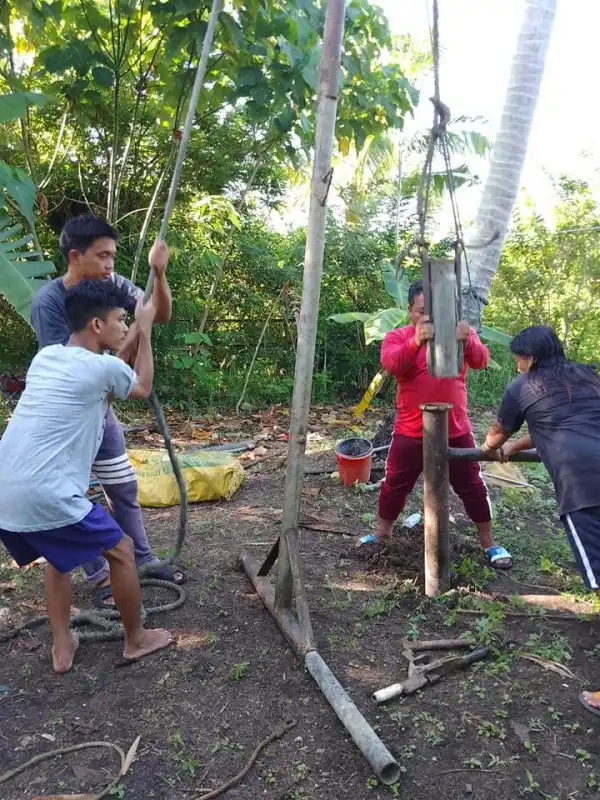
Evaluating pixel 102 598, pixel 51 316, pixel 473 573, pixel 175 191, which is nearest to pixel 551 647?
pixel 473 573

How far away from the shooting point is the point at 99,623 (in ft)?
9.76

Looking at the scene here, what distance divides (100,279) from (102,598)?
166cm

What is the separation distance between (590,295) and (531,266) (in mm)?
951

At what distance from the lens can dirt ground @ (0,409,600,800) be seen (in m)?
2.10

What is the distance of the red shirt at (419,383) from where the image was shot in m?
3.33

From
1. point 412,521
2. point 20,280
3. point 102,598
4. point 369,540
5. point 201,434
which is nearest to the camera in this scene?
point 102,598

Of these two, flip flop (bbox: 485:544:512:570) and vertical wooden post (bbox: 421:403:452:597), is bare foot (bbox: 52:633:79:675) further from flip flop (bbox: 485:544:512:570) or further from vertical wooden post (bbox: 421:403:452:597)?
flip flop (bbox: 485:544:512:570)

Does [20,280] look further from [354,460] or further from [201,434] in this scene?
[354,460]

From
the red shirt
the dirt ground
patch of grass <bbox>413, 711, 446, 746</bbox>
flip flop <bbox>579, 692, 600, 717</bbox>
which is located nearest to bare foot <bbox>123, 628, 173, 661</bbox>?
the dirt ground

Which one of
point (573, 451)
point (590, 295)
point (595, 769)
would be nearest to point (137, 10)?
point (573, 451)

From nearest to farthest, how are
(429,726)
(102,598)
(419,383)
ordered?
(429,726), (102,598), (419,383)

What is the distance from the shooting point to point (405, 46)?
10.5 m

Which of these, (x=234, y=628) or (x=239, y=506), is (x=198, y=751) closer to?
(x=234, y=628)

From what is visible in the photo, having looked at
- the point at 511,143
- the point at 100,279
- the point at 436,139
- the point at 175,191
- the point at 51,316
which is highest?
the point at 511,143
